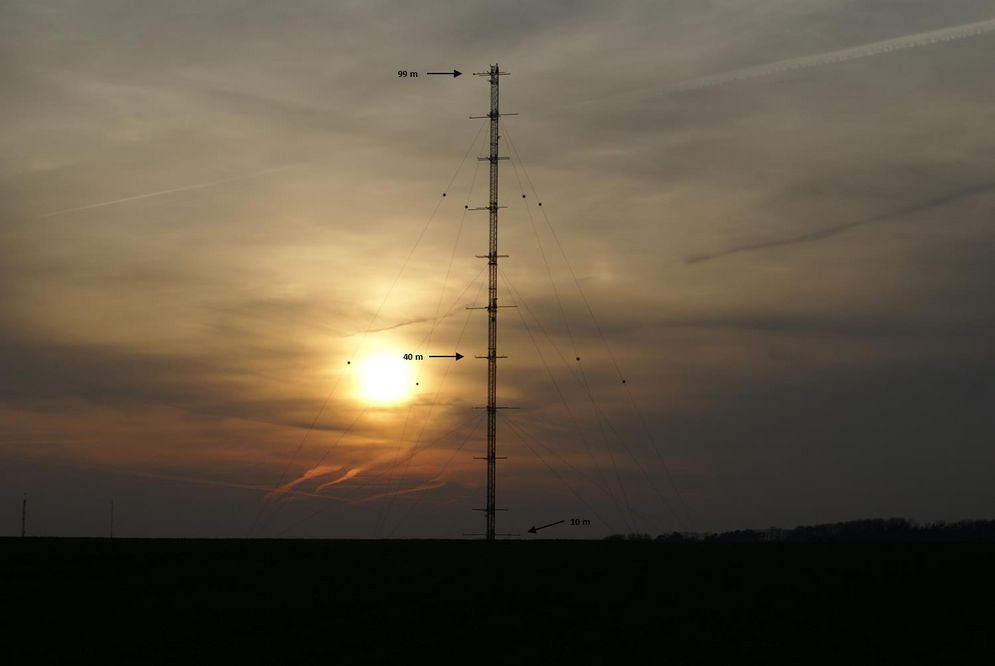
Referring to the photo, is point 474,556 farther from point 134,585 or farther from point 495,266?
point 495,266

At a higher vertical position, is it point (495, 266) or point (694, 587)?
point (495, 266)

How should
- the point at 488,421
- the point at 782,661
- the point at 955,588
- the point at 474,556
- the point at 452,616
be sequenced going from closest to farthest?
the point at 782,661 < the point at 452,616 < the point at 955,588 < the point at 474,556 < the point at 488,421

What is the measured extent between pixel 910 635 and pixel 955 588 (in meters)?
10.6

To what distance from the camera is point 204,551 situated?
72.1 metres

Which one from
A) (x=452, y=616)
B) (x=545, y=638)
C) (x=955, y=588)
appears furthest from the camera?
(x=955, y=588)

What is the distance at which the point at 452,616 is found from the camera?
48.3 meters

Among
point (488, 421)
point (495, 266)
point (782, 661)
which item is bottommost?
point (782, 661)

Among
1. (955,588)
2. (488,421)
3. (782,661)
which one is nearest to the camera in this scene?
(782,661)

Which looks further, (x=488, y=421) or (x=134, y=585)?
(x=488, y=421)

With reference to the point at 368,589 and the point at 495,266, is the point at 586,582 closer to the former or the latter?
the point at 368,589

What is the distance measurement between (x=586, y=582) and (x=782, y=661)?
1692cm

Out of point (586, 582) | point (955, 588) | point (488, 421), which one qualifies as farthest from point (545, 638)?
point (488, 421)

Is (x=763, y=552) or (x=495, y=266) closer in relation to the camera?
(x=763, y=552)

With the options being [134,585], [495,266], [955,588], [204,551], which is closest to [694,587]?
[955,588]
